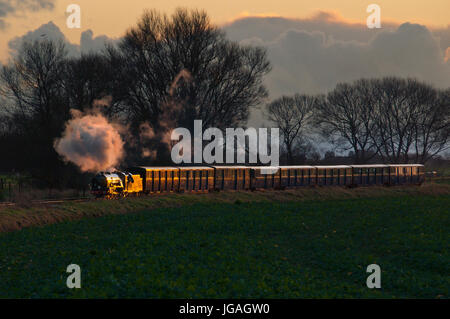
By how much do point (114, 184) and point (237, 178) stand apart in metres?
13.5

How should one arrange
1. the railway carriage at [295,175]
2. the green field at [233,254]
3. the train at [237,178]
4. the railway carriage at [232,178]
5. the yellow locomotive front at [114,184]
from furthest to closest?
the railway carriage at [295,175] → the railway carriage at [232,178] → the train at [237,178] → the yellow locomotive front at [114,184] → the green field at [233,254]

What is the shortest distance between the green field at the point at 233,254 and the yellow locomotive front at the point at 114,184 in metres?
6.04

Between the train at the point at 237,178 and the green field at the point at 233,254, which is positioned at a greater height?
the train at the point at 237,178

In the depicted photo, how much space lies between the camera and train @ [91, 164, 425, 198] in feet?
Answer: 116

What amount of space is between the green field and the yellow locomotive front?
19.8 ft

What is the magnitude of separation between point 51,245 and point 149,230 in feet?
16.3

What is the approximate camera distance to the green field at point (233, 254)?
13.7m

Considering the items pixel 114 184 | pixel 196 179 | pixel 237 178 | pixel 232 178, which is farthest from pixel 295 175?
pixel 114 184

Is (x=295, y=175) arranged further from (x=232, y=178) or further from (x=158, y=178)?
(x=158, y=178)

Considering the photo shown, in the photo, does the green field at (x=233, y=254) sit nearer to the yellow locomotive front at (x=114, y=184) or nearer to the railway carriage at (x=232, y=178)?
the yellow locomotive front at (x=114, y=184)

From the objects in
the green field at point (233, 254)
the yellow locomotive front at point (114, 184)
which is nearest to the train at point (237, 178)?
the yellow locomotive front at point (114, 184)

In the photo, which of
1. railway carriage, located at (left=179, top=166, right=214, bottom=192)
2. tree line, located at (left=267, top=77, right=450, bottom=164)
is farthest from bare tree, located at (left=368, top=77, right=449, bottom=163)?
railway carriage, located at (left=179, top=166, right=214, bottom=192)

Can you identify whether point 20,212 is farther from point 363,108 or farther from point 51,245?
point 363,108

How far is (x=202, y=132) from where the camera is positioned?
172ft
